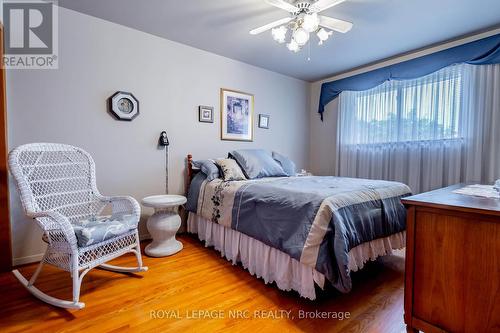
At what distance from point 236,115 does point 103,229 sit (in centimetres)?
230

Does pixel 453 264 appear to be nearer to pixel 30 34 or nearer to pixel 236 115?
pixel 236 115

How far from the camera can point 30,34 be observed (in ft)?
6.89

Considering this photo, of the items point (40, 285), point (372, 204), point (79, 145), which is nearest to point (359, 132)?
point (372, 204)

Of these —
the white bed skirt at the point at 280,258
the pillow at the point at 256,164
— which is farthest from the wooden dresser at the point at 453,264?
the pillow at the point at 256,164

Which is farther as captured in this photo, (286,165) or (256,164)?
(286,165)

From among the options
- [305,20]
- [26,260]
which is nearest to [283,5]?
[305,20]

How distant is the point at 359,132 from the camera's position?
3578mm

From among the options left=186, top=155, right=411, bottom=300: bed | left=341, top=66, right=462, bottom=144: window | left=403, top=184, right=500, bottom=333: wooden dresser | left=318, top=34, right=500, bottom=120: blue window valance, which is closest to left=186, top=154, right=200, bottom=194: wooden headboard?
left=186, top=155, right=411, bottom=300: bed

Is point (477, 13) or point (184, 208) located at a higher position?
point (477, 13)

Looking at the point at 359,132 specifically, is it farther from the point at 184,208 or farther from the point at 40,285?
the point at 40,285

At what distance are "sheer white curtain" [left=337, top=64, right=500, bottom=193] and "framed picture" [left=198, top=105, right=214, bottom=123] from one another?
2.12 metres

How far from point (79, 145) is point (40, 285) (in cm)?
122

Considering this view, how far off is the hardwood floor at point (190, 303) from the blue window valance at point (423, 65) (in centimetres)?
236

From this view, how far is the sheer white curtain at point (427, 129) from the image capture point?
250 cm
